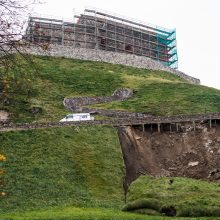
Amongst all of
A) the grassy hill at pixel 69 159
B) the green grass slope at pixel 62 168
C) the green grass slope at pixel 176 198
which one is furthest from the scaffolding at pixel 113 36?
the green grass slope at pixel 176 198

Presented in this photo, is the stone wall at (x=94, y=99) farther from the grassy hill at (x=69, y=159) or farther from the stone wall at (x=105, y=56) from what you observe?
the stone wall at (x=105, y=56)

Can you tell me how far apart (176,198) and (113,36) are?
239ft

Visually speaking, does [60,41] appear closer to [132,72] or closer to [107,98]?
[132,72]

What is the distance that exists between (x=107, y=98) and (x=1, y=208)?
138ft

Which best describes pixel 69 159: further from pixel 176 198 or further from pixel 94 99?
pixel 94 99

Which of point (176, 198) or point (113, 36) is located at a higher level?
point (113, 36)

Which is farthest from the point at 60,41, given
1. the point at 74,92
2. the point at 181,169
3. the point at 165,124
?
the point at 181,169

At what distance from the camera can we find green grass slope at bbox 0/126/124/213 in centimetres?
3441

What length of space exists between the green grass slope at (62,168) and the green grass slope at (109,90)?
12.1m

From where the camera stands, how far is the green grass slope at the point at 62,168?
3441cm

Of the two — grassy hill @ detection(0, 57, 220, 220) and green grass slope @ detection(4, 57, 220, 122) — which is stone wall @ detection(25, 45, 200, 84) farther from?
A: grassy hill @ detection(0, 57, 220, 220)

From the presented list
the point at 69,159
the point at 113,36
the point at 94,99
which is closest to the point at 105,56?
the point at 113,36

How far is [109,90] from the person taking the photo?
76875 millimetres

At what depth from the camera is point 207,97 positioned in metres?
73.1
